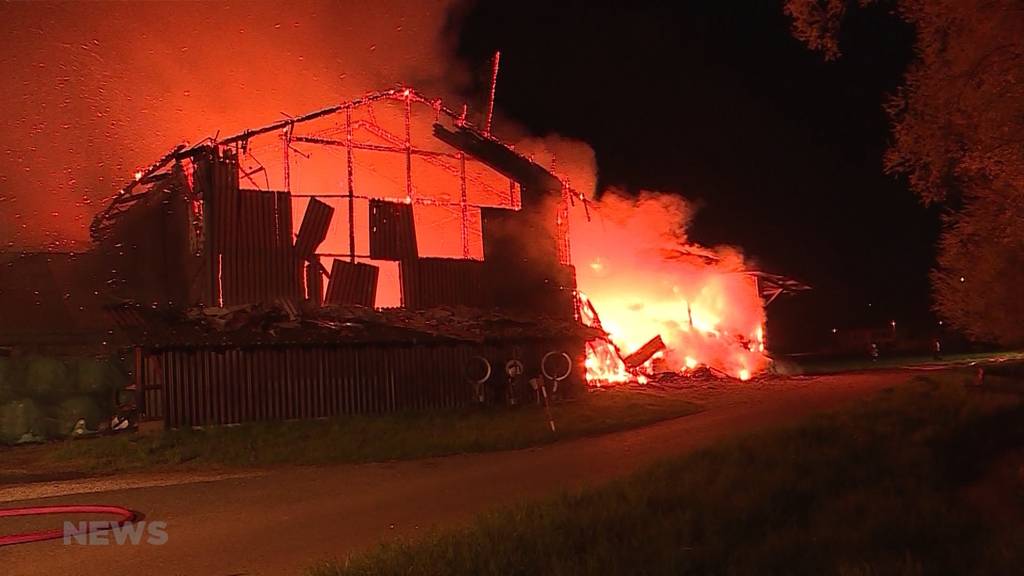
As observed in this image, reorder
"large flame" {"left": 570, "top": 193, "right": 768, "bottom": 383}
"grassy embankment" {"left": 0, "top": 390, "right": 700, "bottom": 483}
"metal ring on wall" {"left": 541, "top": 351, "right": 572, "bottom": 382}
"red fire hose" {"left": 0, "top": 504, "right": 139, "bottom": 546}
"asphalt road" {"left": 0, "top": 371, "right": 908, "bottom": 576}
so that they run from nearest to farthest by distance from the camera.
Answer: "asphalt road" {"left": 0, "top": 371, "right": 908, "bottom": 576} → "red fire hose" {"left": 0, "top": 504, "right": 139, "bottom": 546} → "grassy embankment" {"left": 0, "top": 390, "right": 700, "bottom": 483} → "metal ring on wall" {"left": 541, "top": 351, "right": 572, "bottom": 382} → "large flame" {"left": 570, "top": 193, "right": 768, "bottom": 383}

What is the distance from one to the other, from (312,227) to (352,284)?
208 cm

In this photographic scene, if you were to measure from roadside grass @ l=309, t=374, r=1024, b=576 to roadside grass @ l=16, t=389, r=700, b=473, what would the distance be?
5561 millimetres

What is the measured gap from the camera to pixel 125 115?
24.3 m

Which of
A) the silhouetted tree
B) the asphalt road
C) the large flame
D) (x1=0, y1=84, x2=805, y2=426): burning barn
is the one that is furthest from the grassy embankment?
the large flame

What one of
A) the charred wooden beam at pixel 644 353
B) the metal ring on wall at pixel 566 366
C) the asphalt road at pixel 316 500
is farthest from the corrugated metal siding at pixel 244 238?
the charred wooden beam at pixel 644 353

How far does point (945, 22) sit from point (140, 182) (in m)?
21.5

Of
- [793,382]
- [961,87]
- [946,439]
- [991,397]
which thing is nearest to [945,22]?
[961,87]

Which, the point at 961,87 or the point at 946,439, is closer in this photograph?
the point at 961,87

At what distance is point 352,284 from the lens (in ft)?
73.9

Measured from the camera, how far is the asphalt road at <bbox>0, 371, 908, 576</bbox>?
6.67m

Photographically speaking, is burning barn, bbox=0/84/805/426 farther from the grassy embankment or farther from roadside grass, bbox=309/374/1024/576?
roadside grass, bbox=309/374/1024/576

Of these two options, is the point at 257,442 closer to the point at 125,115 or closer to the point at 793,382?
the point at 125,115

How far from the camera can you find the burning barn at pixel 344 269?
1742cm

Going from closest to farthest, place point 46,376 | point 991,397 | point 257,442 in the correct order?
point 257,442 < point 991,397 < point 46,376
